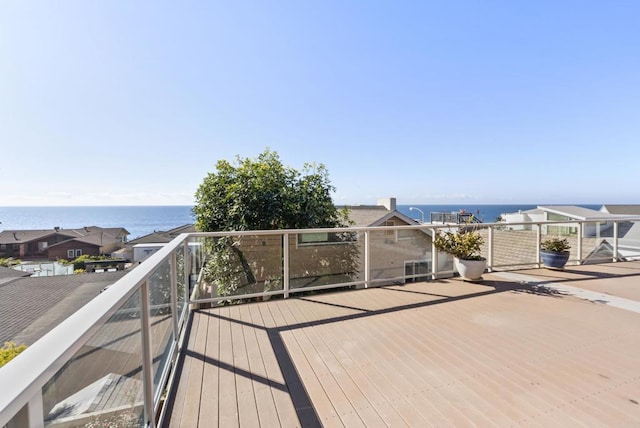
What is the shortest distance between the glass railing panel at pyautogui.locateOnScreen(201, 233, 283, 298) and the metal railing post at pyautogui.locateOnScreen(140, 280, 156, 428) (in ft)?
7.57

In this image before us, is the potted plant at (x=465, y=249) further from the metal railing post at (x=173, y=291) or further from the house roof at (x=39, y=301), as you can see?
the house roof at (x=39, y=301)

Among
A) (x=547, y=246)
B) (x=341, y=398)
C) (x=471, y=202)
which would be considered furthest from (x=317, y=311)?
Result: (x=471, y=202)

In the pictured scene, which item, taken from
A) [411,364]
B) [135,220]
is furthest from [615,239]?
[135,220]

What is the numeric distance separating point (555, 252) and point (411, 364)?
203 inches

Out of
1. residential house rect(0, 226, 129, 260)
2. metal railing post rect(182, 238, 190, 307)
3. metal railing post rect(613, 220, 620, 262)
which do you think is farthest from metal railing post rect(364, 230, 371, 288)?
residential house rect(0, 226, 129, 260)

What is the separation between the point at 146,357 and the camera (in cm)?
163

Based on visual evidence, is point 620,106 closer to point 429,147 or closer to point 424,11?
point 429,147

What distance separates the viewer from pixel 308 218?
20.1ft

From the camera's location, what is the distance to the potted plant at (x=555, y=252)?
5.66 m

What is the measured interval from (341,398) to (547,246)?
5984mm

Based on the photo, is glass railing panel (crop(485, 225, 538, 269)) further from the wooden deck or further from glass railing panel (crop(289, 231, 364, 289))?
glass railing panel (crop(289, 231, 364, 289))

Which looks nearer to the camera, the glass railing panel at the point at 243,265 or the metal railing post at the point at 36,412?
the metal railing post at the point at 36,412

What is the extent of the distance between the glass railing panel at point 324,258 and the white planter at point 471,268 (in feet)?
6.17

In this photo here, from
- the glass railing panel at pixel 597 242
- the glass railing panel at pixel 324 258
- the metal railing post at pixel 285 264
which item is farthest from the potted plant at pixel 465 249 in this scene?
the glass railing panel at pixel 597 242
